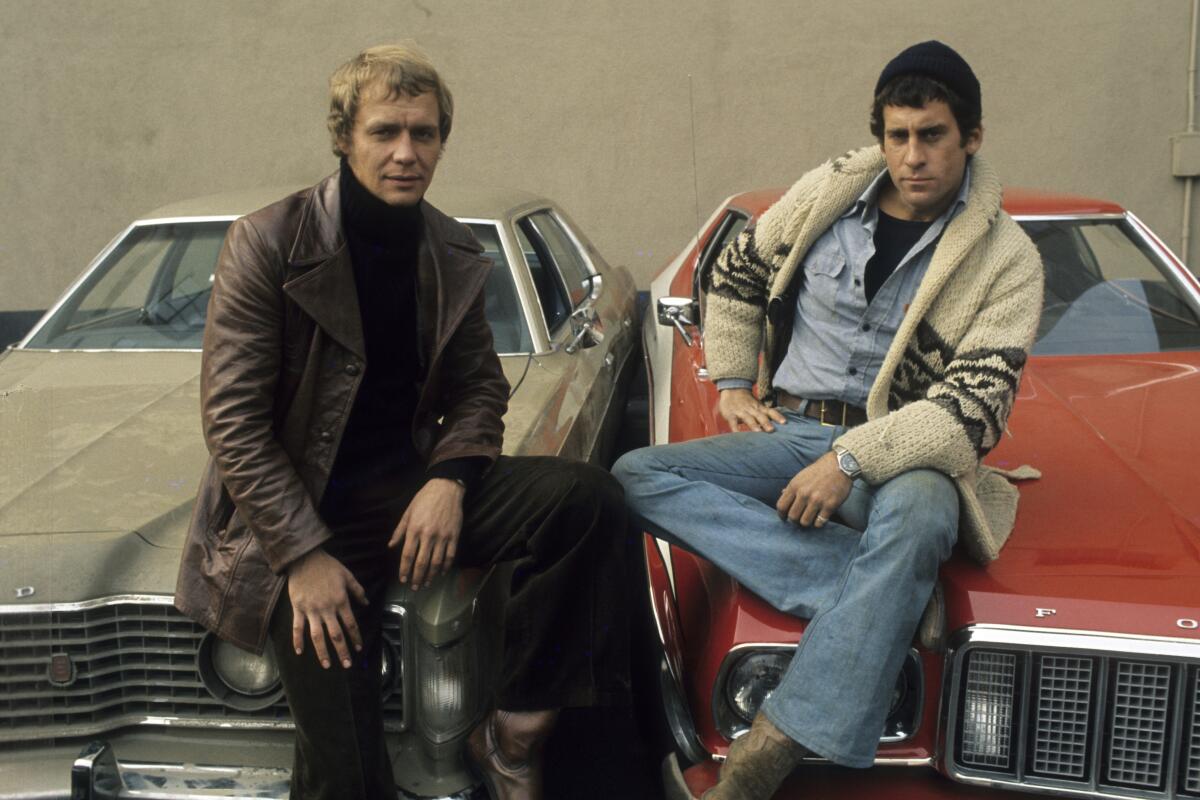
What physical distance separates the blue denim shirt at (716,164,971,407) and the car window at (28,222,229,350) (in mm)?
2057

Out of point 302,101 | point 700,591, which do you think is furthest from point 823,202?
point 302,101

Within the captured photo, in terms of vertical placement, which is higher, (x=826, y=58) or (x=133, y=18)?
(x=133, y=18)

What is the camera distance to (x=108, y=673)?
2492mm

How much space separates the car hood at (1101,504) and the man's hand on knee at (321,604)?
118cm

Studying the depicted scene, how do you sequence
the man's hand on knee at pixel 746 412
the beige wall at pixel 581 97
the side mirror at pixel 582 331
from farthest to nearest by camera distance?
the beige wall at pixel 581 97, the side mirror at pixel 582 331, the man's hand on knee at pixel 746 412

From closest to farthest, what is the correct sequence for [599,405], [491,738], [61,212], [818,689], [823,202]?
1. [818,689]
2. [491,738]
3. [823,202]
4. [599,405]
5. [61,212]

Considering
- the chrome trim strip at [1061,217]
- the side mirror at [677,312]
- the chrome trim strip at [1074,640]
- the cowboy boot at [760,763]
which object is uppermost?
the chrome trim strip at [1061,217]

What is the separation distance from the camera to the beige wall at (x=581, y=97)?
8.01 m

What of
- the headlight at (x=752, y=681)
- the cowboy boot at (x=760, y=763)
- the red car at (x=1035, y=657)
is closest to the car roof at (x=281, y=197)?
the red car at (x=1035, y=657)

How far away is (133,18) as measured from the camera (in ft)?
27.5

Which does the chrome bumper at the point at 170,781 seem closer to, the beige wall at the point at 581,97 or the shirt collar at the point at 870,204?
the shirt collar at the point at 870,204

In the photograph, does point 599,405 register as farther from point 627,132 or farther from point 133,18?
point 133,18

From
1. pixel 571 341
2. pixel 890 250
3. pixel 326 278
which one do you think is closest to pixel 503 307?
pixel 571 341

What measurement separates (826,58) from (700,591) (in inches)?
248
